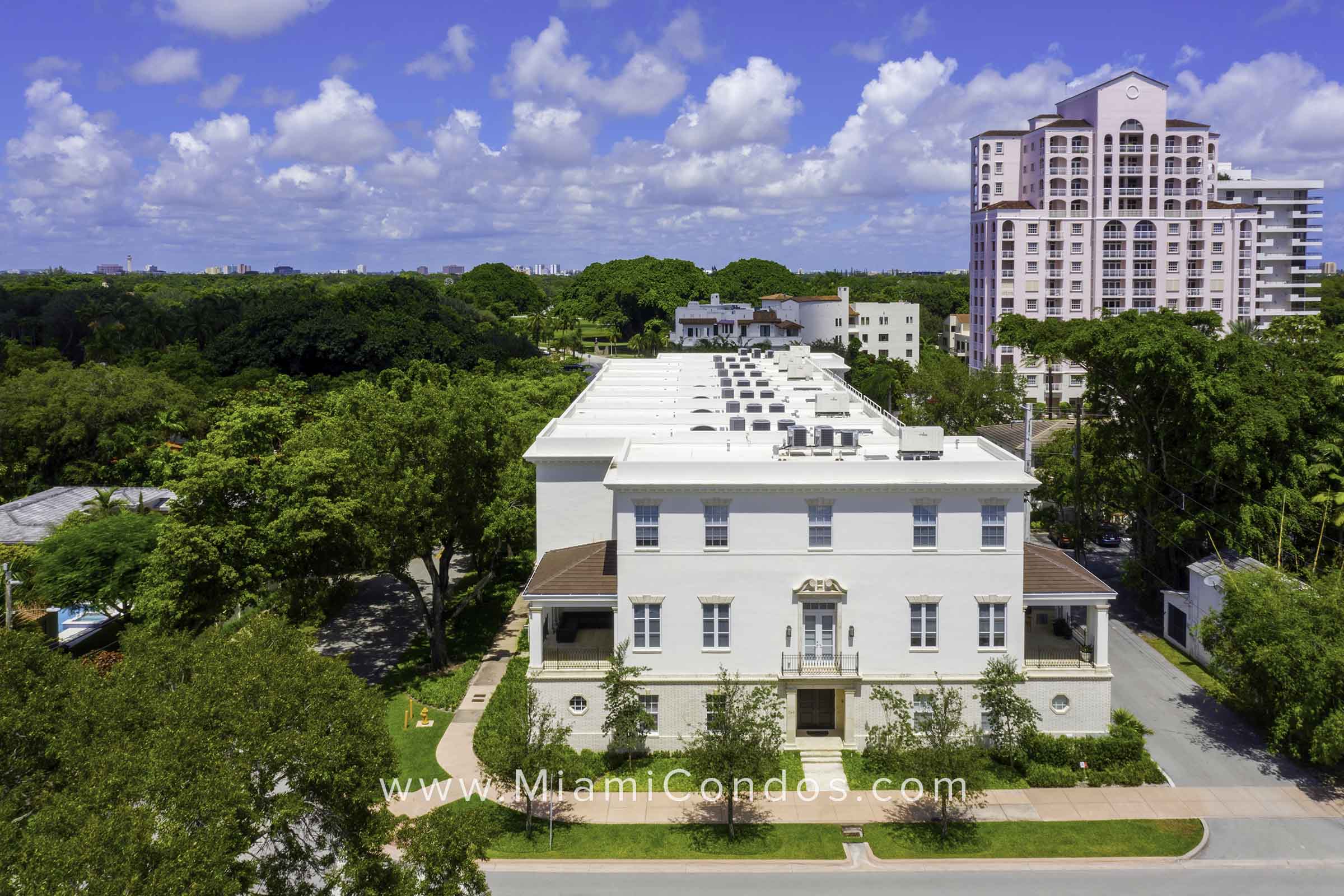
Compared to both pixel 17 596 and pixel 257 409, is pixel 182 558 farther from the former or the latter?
pixel 17 596

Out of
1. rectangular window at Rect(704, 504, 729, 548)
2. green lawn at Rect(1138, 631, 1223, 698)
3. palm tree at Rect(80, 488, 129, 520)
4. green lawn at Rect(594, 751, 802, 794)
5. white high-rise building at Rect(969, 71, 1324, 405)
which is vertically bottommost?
green lawn at Rect(594, 751, 802, 794)

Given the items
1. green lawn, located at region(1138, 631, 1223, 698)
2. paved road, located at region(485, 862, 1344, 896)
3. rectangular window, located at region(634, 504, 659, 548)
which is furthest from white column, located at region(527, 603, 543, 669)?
green lawn, located at region(1138, 631, 1223, 698)

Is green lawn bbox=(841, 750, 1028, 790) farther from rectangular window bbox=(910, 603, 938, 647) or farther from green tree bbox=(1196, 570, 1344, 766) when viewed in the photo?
green tree bbox=(1196, 570, 1344, 766)

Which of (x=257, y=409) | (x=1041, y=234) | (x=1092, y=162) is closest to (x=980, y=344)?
(x=1041, y=234)

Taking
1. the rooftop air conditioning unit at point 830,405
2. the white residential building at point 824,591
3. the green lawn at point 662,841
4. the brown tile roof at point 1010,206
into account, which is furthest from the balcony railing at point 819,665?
the brown tile roof at point 1010,206

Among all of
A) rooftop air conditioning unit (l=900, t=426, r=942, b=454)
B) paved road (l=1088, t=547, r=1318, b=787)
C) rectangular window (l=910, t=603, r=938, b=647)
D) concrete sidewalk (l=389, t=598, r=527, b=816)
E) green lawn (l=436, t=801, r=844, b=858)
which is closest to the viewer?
green lawn (l=436, t=801, r=844, b=858)
